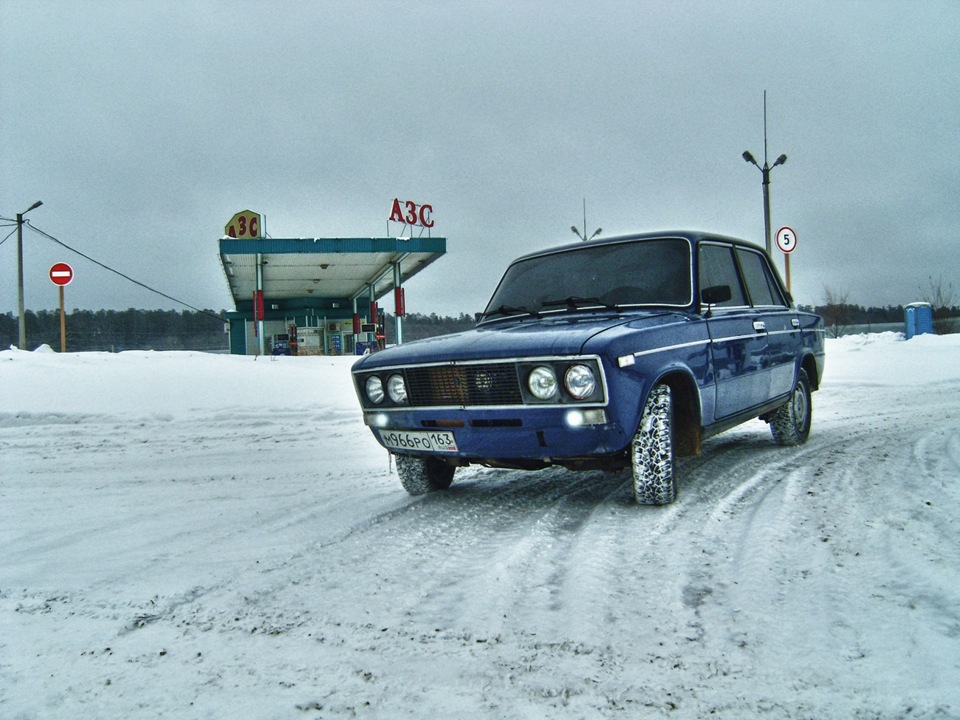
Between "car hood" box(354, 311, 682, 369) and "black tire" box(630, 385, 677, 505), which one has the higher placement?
"car hood" box(354, 311, 682, 369)

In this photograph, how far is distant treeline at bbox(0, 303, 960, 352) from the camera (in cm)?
4325

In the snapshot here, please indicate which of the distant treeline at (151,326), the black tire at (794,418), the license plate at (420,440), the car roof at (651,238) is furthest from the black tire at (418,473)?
the distant treeline at (151,326)

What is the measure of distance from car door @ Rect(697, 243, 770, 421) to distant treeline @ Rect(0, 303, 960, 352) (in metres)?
33.5

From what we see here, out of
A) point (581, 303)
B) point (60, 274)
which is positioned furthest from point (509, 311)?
point (60, 274)

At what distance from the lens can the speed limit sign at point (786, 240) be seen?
16828 millimetres

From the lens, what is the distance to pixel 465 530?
12.3 ft

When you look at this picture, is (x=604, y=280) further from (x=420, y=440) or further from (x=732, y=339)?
(x=420, y=440)

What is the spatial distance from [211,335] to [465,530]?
62.1 metres

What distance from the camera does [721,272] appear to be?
5188 mm

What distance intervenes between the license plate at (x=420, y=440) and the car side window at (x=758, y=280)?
9.40ft

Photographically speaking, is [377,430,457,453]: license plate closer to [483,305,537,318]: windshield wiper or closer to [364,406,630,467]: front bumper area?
[364,406,630,467]: front bumper area

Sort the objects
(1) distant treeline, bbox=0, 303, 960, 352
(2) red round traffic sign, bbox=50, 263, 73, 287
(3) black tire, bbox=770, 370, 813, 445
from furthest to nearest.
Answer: (1) distant treeline, bbox=0, 303, 960, 352 < (2) red round traffic sign, bbox=50, 263, 73, 287 < (3) black tire, bbox=770, 370, 813, 445

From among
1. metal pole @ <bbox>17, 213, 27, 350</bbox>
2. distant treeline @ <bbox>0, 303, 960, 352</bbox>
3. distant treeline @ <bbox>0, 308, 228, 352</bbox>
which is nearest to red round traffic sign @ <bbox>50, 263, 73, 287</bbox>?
metal pole @ <bbox>17, 213, 27, 350</bbox>

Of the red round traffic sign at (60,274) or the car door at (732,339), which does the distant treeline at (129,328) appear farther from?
the car door at (732,339)
